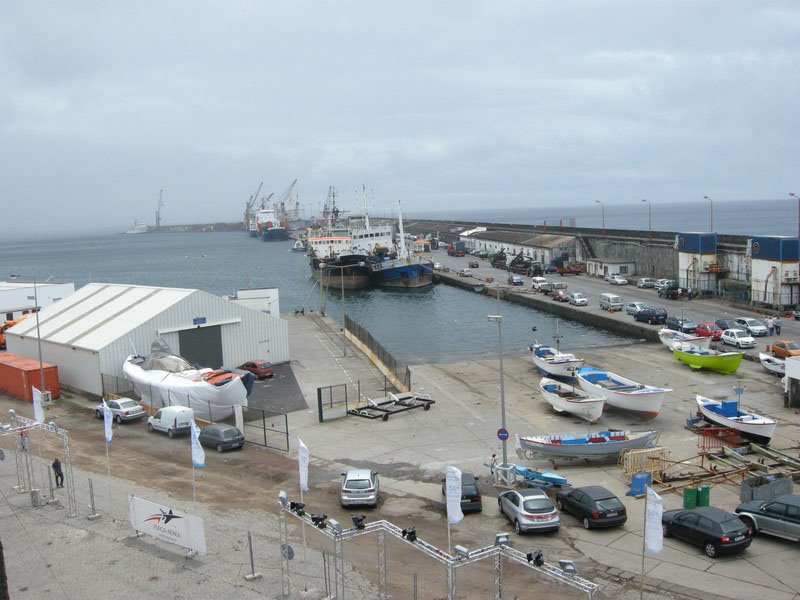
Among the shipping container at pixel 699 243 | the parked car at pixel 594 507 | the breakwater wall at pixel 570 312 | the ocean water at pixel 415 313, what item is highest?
the shipping container at pixel 699 243

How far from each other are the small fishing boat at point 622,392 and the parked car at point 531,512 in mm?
9452

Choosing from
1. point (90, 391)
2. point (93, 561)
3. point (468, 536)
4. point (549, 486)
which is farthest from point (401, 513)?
point (90, 391)

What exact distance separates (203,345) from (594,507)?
2083cm

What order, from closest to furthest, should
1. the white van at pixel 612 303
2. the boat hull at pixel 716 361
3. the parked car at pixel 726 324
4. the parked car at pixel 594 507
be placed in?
the parked car at pixel 594 507 < the boat hull at pixel 716 361 < the parked car at pixel 726 324 < the white van at pixel 612 303

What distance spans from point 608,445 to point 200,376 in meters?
14.0

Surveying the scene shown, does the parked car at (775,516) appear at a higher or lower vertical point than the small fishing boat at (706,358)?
higher

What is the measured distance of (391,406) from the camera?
25.7 meters

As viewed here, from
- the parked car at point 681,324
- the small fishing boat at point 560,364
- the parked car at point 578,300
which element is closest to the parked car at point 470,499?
the small fishing boat at point 560,364

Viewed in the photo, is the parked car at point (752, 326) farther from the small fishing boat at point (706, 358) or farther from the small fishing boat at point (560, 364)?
the small fishing boat at point (560, 364)

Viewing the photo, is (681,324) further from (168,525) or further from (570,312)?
(168,525)

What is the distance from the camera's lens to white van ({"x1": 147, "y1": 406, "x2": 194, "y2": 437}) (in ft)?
74.2

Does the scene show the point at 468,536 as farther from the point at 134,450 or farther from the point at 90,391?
the point at 90,391

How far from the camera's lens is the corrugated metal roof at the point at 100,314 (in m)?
29.9

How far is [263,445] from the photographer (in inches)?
856
